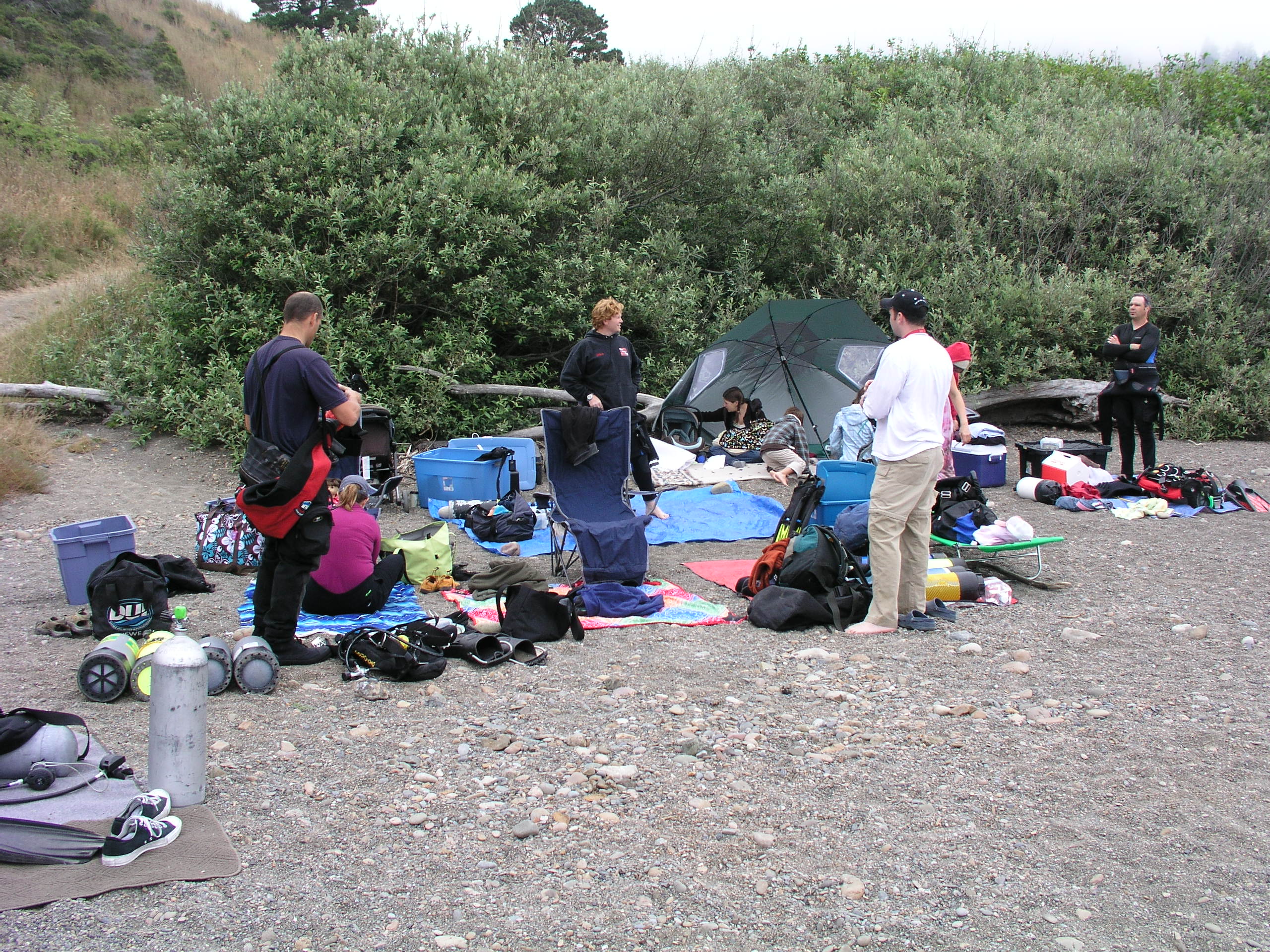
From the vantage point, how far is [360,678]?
4.22 m

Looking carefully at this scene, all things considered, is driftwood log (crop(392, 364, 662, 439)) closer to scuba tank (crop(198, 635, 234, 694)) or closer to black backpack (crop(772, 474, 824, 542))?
black backpack (crop(772, 474, 824, 542))

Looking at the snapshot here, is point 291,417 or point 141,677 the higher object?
point 291,417

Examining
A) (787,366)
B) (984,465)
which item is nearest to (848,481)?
(984,465)

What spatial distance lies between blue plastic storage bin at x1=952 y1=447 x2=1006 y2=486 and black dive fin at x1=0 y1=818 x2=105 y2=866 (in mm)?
7812

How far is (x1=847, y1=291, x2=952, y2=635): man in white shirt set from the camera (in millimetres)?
4750

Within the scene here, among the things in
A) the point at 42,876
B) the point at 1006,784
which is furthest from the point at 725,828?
the point at 42,876

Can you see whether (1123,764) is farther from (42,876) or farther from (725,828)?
(42,876)

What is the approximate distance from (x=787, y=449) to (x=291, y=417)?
6360 millimetres

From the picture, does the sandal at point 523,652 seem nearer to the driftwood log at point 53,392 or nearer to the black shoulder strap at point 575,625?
the black shoulder strap at point 575,625

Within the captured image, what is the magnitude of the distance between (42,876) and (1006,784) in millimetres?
3017

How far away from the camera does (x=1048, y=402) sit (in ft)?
40.9

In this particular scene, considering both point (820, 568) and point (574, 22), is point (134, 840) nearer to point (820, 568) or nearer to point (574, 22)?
point (820, 568)

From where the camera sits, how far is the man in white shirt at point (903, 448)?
475 centimetres

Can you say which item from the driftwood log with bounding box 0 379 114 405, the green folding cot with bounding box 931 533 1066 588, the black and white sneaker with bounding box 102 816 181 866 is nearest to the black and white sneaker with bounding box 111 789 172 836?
the black and white sneaker with bounding box 102 816 181 866
